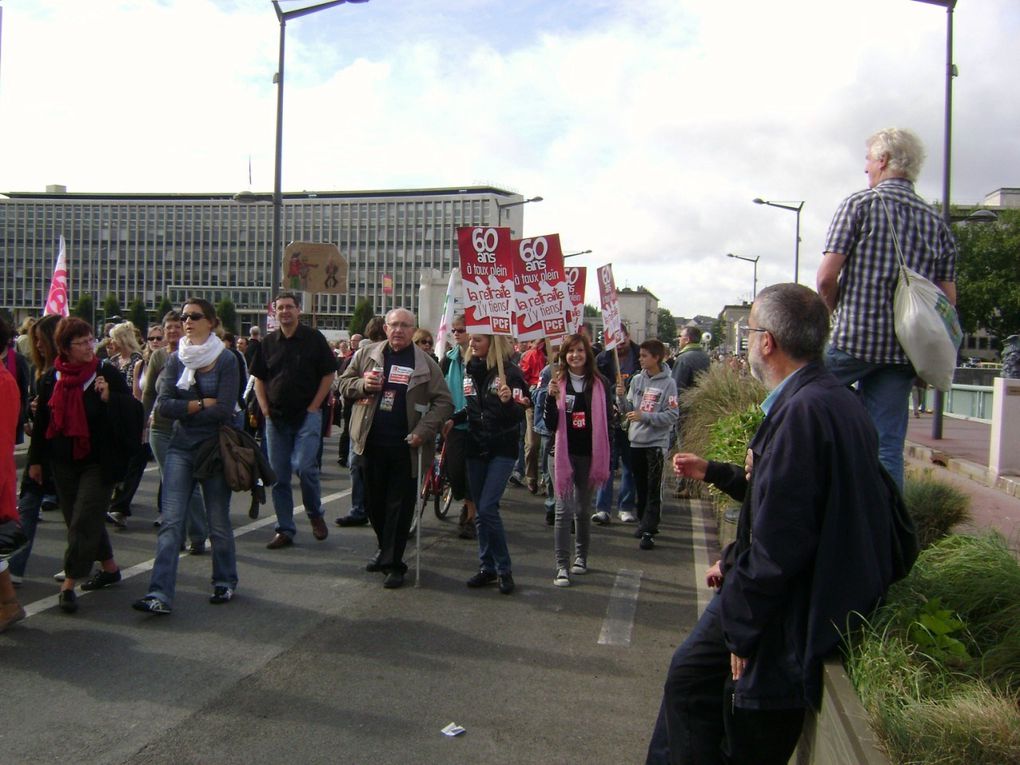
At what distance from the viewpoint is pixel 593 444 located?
732cm

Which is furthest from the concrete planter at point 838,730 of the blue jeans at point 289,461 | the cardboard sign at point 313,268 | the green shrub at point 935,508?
the cardboard sign at point 313,268

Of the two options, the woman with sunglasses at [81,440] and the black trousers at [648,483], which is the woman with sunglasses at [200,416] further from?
the black trousers at [648,483]

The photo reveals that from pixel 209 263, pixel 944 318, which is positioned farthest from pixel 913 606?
pixel 209 263

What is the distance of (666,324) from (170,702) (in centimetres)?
13470

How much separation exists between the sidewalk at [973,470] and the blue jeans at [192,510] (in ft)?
19.7

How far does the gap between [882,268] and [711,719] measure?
7.89 feet

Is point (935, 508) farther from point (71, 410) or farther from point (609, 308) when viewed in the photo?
point (609, 308)

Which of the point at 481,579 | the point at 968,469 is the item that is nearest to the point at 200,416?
the point at 481,579

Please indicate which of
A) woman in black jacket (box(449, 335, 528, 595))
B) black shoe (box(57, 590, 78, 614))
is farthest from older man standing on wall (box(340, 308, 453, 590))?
black shoe (box(57, 590, 78, 614))

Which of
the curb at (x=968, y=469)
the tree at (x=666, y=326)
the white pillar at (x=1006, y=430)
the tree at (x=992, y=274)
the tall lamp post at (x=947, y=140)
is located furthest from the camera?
the tree at (x=666, y=326)

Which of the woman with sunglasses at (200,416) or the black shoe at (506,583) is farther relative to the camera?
the black shoe at (506,583)

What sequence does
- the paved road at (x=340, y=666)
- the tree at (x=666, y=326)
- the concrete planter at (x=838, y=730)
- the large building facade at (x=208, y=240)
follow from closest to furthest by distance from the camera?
the concrete planter at (x=838, y=730)
the paved road at (x=340, y=666)
the tree at (x=666, y=326)
the large building facade at (x=208, y=240)

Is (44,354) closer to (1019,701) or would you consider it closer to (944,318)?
(944,318)

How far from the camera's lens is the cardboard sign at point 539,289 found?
28.9 ft
